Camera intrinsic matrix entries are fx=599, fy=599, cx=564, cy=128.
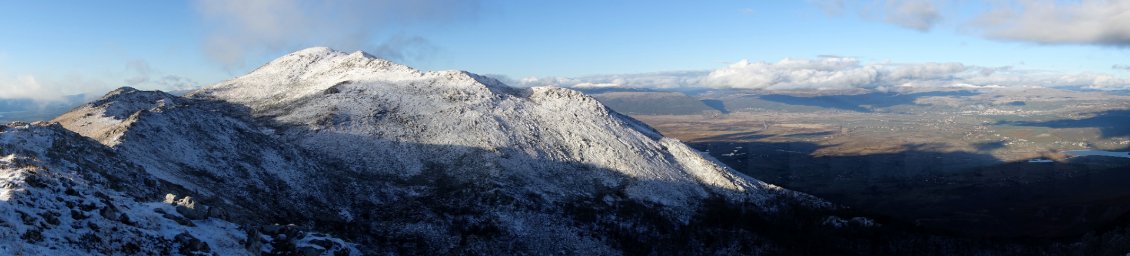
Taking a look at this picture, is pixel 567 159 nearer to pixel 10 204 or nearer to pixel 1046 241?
pixel 10 204

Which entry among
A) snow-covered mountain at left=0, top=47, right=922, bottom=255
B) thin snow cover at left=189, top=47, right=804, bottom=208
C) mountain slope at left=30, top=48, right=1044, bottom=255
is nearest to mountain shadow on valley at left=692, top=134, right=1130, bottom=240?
mountain slope at left=30, top=48, right=1044, bottom=255

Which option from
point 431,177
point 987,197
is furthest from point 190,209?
point 987,197

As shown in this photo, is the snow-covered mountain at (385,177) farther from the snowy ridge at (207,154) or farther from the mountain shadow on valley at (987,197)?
the mountain shadow on valley at (987,197)

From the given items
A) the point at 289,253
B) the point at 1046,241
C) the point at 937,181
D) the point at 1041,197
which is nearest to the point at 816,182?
the point at 937,181

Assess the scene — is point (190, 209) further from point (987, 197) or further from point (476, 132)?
point (987, 197)

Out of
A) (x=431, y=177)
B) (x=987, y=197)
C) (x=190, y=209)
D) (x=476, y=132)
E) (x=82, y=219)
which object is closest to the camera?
(x=82, y=219)
